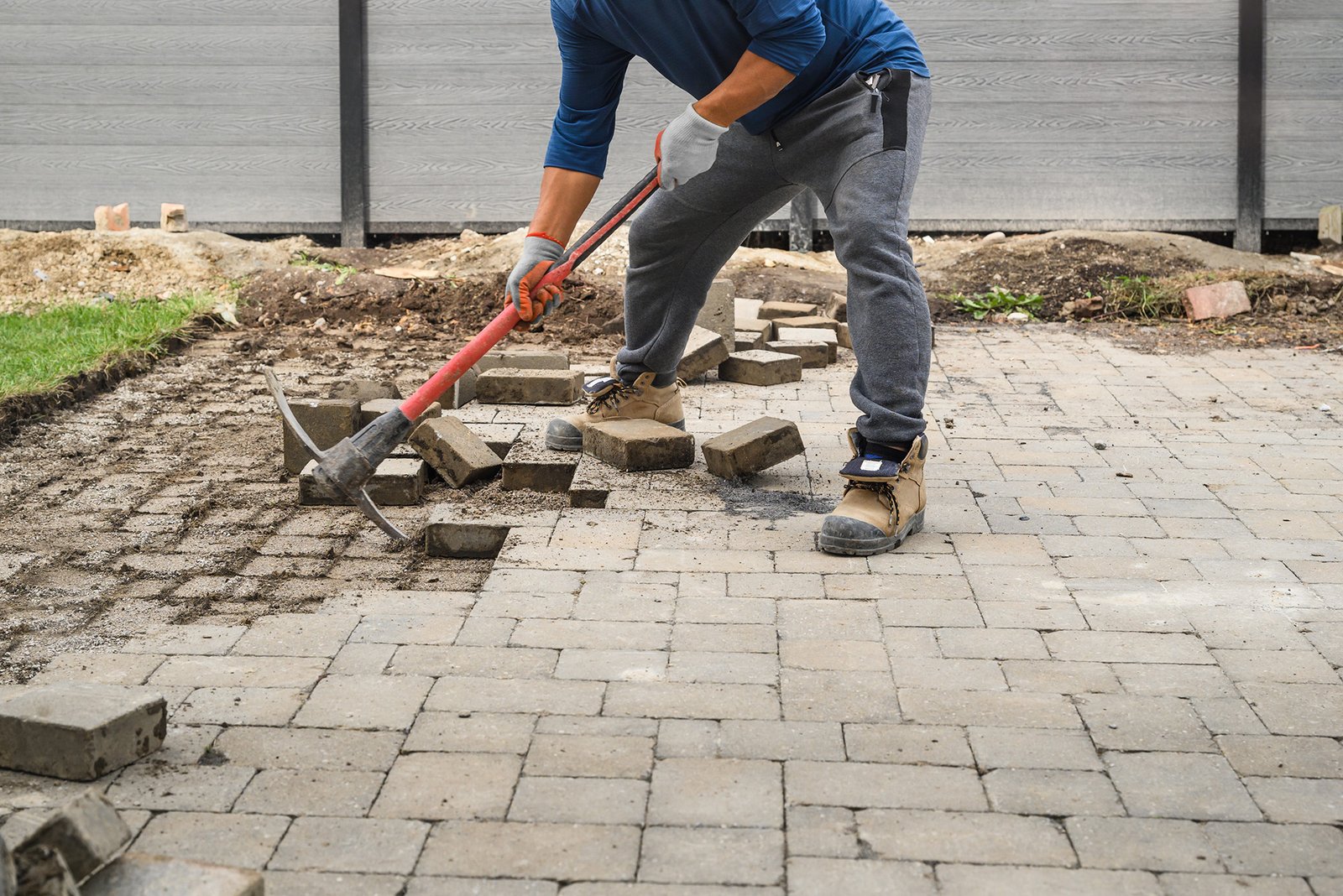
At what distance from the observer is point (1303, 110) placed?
9859 mm

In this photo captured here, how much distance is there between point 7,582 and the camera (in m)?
3.62

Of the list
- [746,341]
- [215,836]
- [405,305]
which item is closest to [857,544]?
[215,836]

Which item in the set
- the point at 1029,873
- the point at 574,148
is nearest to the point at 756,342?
the point at 574,148

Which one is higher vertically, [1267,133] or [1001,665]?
[1267,133]

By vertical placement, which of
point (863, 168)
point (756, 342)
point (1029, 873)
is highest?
point (863, 168)

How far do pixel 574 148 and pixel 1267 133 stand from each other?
739 cm

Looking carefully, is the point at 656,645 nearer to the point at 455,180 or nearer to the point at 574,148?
the point at 574,148

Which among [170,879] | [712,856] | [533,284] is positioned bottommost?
[712,856]

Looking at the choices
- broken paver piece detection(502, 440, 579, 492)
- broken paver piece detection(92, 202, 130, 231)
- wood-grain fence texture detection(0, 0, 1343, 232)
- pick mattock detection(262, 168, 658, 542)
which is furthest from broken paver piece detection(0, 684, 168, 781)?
broken paver piece detection(92, 202, 130, 231)

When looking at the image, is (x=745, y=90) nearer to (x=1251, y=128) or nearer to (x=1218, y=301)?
(x=1218, y=301)

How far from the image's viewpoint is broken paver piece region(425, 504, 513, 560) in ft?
12.8

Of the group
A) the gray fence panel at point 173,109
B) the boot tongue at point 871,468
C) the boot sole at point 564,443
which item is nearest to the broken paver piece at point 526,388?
the boot sole at point 564,443

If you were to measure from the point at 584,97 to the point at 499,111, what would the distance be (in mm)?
6119

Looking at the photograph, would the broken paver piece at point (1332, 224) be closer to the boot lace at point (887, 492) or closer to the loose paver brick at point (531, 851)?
the boot lace at point (887, 492)
